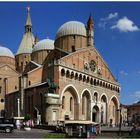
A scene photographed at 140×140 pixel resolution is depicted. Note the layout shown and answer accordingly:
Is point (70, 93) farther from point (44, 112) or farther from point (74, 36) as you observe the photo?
point (74, 36)

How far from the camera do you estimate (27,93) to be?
46500 millimetres

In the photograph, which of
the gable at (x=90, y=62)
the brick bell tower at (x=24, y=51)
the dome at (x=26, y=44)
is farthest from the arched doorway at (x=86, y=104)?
the dome at (x=26, y=44)

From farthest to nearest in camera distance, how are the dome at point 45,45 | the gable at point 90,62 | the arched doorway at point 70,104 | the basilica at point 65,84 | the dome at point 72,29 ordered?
1. the dome at point 45,45
2. the dome at point 72,29
3. the gable at point 90,62
4. the arched doorway at point 70,104
5. the basilica at point 65,84

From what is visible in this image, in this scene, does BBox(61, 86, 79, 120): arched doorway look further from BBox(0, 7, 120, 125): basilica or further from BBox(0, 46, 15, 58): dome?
BBox(0, 46, 15, 58): dome

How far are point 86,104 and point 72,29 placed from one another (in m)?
12.1

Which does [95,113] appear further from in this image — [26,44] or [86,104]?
[26,44]

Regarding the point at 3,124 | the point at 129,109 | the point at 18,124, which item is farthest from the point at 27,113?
the point at 129,109

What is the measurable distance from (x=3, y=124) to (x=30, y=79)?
20921mm

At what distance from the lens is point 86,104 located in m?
49.6

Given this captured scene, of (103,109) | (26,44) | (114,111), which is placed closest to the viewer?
(103,109)

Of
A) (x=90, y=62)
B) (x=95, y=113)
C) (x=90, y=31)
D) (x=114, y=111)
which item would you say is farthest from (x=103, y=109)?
(x=90, y=31)

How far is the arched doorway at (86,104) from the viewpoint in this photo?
160 ft

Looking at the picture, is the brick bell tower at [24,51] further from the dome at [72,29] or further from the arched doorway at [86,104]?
the arched doorway at [86,104]

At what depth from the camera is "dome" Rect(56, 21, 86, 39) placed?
54.1m
